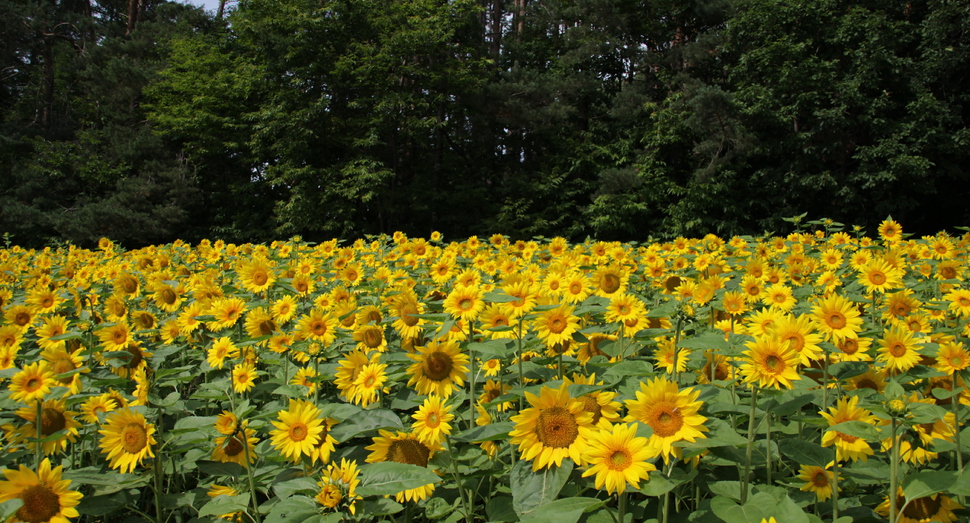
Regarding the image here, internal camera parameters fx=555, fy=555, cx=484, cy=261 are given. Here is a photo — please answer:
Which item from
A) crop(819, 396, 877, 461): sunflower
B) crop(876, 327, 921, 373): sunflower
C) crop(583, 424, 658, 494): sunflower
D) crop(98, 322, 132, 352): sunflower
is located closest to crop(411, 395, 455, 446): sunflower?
crop(583, 424, 658, 494): sunflower

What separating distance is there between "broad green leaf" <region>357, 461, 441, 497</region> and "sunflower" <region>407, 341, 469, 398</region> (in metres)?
0.33

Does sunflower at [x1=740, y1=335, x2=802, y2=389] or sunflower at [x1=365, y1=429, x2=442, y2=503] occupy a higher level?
sunflower at [x1=740, y1=335, x2=802, y2=389]

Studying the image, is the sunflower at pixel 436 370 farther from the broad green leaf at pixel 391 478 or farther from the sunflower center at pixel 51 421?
the sunflower center at pixel 51 421

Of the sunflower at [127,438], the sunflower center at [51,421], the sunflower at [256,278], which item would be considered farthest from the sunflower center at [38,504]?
the sunflower at [256,278]

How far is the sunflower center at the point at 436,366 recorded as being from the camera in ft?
5.20

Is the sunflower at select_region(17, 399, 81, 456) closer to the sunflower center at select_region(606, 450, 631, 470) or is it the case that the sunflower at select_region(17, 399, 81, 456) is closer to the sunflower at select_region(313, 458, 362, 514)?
the sunflower at select_region(313, 458, 362, 514)

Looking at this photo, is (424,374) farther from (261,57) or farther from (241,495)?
(261,57)

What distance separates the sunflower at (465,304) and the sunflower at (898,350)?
3.92 ft

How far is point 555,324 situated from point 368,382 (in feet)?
1.99

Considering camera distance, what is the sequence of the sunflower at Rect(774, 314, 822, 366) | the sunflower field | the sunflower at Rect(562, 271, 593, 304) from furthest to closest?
the sunflower at Rect(562, 271, 593, 304), the sunflower at Rect(774, 314, 822, 366), the sunflower field

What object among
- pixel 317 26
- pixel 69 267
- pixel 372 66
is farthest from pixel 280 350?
pixel 317 26

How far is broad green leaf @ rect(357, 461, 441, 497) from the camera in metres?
1.16

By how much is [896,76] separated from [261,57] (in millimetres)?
20749

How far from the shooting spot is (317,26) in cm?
1884
